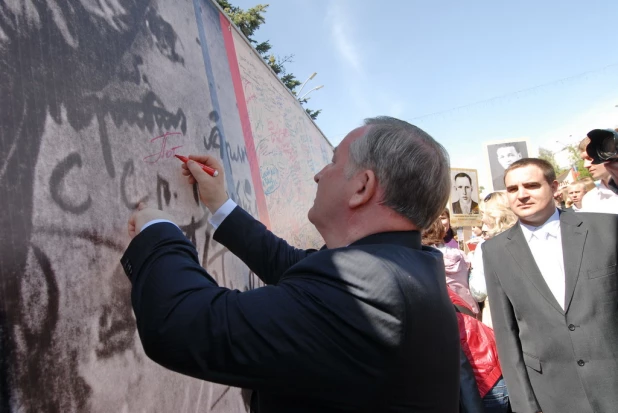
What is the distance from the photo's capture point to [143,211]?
1.15m

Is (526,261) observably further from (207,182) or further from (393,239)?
(207,182)

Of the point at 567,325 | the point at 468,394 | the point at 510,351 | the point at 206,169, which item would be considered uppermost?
the point at 206,169

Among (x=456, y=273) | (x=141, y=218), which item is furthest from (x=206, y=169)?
(x=456, y=273)

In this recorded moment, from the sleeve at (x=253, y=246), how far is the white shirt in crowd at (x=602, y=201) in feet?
7.58

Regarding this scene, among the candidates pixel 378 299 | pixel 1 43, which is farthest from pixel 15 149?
pixel 378 299

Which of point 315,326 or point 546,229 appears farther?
point 546,229

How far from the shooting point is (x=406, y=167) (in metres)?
1.15

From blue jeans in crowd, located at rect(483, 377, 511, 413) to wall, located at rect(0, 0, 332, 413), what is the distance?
4.13ft

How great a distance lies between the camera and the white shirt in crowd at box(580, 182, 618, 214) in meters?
2.98

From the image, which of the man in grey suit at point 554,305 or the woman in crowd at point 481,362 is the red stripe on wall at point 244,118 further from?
the man in grey suit at point 554,305

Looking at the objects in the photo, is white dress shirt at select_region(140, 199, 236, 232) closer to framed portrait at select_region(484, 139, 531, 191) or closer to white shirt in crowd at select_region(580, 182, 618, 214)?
white shirt in crowd at select_region(580, 182, 618, 214)

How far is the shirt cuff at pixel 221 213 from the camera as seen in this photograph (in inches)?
64.6

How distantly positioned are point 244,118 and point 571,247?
5.99ft

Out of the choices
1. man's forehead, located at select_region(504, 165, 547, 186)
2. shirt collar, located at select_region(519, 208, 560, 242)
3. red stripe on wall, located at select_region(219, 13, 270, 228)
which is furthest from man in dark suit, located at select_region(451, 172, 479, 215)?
red stripe on wall, located at select_region(219, 13, 270, 228)
